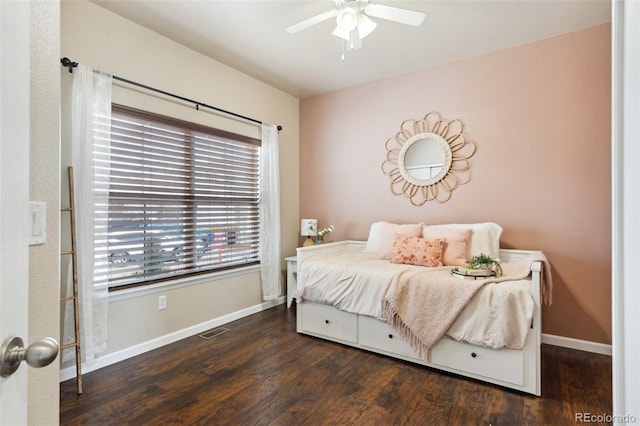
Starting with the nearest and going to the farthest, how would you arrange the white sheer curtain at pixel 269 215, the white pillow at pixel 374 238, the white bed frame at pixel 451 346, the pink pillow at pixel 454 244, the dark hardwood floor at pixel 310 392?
the dark hardwood floor at pixel 310 392
the white bed frame at pixel 451 346
the pink pillow at pixel 454 244
the white pillow at pixel 374 238
the white sheer curtain at pixel 269 215

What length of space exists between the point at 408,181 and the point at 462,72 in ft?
3.96

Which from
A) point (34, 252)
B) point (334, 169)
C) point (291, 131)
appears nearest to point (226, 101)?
A: point (291, 131)

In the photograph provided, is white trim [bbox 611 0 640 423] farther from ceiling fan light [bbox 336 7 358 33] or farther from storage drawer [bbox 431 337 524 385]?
ceiling fan light [bbox 336 7 358 33]

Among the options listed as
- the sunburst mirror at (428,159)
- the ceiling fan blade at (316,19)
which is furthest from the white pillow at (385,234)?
the ceiling fan blade at (316,19)

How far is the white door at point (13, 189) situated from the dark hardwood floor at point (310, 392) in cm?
150

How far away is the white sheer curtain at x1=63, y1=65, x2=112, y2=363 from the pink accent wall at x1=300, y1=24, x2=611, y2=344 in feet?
8.87

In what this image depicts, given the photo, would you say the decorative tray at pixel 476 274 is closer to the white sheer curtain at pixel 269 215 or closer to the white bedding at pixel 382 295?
the white bedding at pixel 382 295

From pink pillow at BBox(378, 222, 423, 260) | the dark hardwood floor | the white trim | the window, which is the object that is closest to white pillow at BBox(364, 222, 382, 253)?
pink pillow at BBox(378, 222, 423, 260)

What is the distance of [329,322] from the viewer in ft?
9.49

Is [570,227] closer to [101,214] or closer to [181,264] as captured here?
[181,264]

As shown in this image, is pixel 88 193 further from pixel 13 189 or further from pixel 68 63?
pixel 13 189

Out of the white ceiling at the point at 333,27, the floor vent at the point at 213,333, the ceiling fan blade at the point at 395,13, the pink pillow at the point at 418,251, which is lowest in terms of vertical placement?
the floor vent at the point at 213,333

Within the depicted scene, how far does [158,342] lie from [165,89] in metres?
2.18

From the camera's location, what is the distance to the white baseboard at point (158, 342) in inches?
90.8
